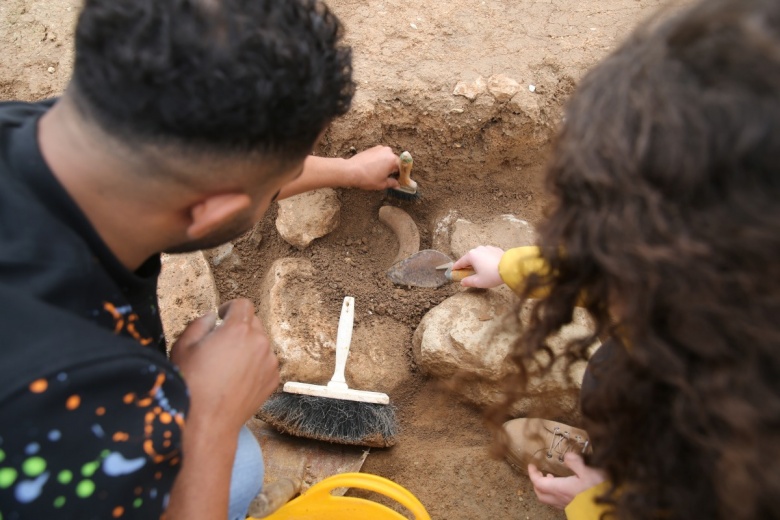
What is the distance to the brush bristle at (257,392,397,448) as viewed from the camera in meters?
1.64

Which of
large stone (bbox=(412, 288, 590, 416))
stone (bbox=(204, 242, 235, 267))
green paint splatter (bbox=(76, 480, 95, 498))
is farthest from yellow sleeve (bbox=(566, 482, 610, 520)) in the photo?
stone (bbox=(204, 242, 235, 267))

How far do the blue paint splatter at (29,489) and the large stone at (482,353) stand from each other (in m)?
1.11

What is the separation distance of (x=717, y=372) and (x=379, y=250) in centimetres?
152

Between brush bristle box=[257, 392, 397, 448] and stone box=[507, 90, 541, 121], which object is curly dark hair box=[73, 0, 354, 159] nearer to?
brush bristle box=[257, 392, 397, 448]

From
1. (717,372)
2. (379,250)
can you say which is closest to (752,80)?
(717,372)

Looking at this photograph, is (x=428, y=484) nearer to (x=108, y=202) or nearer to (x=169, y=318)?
Answer: (x=169, y=318)

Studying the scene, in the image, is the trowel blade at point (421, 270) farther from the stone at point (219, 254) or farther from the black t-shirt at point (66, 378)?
the black t-shirt at point (66, 378)

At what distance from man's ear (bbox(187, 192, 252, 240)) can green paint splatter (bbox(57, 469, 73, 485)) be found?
1.34 ft

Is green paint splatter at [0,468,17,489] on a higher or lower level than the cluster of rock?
higher

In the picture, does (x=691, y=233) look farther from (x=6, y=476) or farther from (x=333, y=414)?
(x=333, y=414)

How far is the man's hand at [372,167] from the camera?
1.76 meters

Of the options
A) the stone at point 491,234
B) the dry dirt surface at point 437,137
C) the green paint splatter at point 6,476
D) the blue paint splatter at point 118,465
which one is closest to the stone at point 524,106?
the dry dirt surface at point 437,137

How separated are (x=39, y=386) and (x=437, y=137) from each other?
155cm

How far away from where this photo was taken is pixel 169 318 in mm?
1856
